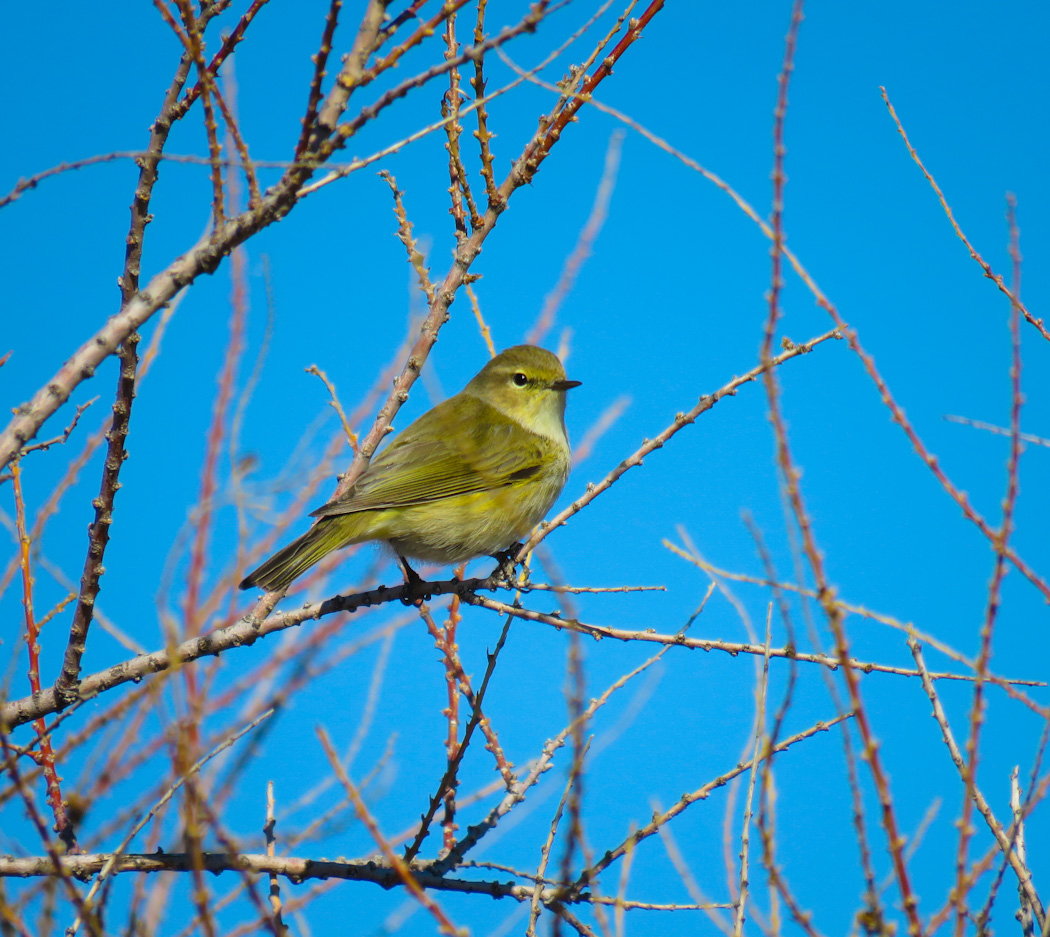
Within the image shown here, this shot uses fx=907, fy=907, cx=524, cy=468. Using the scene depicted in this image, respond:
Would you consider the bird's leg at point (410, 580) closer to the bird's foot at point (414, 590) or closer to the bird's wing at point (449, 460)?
the bird's foot at point (414, 590)

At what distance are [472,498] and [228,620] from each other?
1385 millimetres

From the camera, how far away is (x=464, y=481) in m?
4.80

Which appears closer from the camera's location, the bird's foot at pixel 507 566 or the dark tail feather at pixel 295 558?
the dark tail feather at pixel 295 558

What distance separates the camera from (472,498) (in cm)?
467

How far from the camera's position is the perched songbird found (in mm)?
4309

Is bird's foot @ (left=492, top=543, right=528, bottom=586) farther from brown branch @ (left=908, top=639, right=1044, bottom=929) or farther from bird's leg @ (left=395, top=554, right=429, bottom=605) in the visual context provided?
brown branch @ (left=908, top=639, right=1044, bottom=929)

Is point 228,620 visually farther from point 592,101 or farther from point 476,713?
point 592,101

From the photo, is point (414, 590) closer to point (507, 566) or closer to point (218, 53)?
point (507, 566)

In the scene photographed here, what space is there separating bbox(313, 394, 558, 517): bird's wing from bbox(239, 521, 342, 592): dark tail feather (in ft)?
0.44

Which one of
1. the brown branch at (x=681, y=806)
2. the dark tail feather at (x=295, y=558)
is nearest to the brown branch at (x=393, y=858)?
the brown branch at (x=681, y=806)

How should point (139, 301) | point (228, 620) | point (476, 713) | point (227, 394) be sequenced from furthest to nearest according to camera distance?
point (227, 394), point (228, 620), point (476, 713), point (139, 301)

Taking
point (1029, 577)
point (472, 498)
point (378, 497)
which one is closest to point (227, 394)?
point (378, 497)

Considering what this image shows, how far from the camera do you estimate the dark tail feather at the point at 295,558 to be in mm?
3842

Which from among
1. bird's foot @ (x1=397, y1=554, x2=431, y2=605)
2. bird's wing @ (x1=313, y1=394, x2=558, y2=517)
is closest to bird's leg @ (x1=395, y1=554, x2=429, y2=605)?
bird's foot @ (x1=397, y1=554, x2=431, y2=605)
